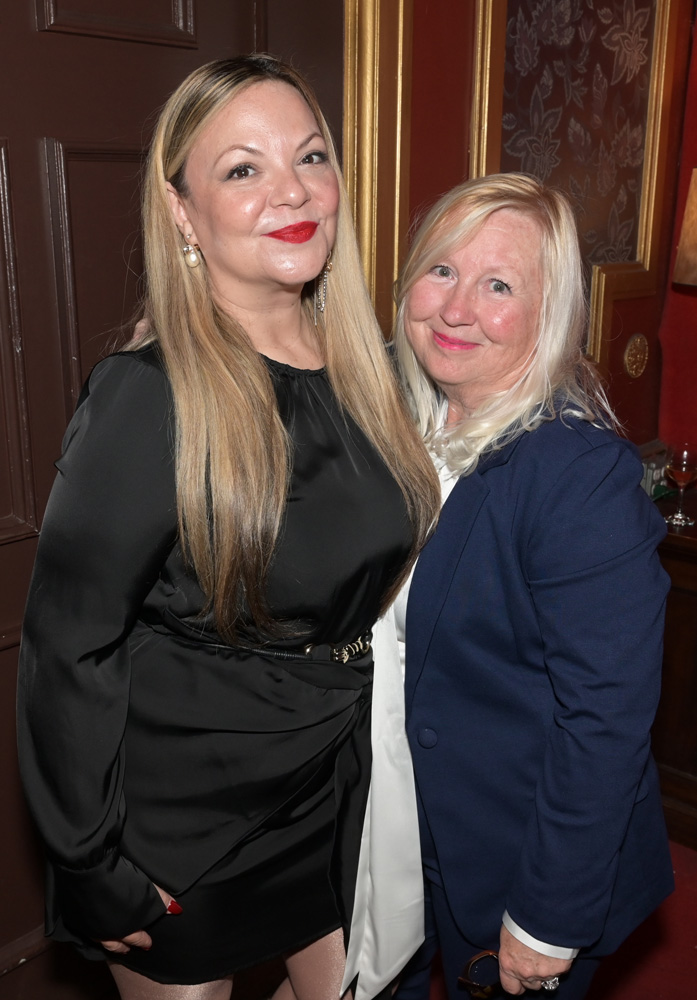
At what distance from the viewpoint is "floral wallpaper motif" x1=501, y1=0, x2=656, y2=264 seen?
2588mm

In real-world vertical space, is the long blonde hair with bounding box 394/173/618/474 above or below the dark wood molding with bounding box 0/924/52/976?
above

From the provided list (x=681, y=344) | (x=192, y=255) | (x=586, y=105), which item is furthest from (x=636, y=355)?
(x=192, y=255)

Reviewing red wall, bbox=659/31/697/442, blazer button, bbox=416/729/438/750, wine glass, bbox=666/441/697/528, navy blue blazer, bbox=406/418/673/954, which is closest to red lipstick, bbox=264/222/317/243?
navy blue blazer, bbox=406/418/673/954

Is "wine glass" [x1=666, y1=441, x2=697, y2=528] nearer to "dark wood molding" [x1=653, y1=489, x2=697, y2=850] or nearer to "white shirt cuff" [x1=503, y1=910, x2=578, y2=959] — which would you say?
"dark wood molding" [x1=653, y1=489, x2=697, y2=850]

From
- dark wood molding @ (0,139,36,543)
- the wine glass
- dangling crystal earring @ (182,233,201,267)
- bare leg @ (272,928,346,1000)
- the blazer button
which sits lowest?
bare leg @ (272,928,346,1000)

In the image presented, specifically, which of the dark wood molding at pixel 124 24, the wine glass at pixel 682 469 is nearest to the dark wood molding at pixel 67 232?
the dark wood molding at pixel 124 24

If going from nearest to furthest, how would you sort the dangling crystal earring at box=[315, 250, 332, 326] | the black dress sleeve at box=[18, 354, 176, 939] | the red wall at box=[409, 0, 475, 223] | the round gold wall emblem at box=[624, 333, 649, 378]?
the black dress sleeve at box=[18, 354, 176, 939], the dangling crystal earring at box=[315, 250, 332, 326], the red wall at box=[409, 0, 475, 223], the round gold wall emblem at box=[624, 333, 649, 378]

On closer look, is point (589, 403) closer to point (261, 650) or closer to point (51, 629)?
point (261, 650)

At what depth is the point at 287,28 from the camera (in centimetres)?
201

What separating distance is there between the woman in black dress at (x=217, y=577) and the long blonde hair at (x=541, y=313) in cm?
14

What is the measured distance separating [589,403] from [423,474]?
0.28m

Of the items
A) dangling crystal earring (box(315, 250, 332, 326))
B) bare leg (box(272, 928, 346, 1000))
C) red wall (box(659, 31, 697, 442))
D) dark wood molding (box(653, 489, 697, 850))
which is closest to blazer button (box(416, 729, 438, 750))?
bare leg (box(272, 928, 346, 1000))

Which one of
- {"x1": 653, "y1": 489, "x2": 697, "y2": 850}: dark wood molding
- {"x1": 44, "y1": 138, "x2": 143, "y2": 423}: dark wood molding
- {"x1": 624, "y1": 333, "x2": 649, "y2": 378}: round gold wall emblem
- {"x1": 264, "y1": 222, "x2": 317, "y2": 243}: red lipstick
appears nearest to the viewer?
{"x1": 264, "y1": 222, "x2": 317, "y2": 243}: red lipstick

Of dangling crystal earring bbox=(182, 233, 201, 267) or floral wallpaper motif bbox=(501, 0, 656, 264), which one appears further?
floral wallpaper motif bbox=(501, 0, 656, 264)
